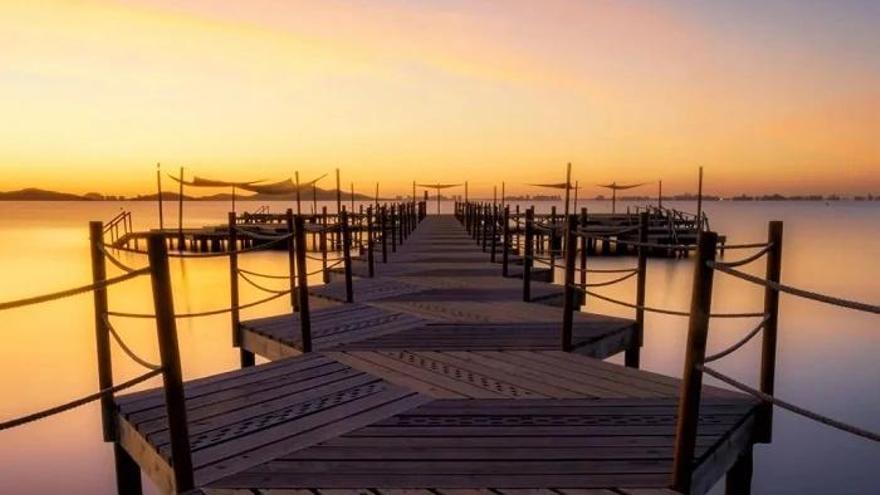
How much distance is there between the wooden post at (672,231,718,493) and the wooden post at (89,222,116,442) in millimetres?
3987

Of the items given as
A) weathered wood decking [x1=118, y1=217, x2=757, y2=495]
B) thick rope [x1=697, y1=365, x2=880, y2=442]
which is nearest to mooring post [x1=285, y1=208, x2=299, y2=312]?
weathered wood decking [x1=118, y1=217, x2=757, y2=495]

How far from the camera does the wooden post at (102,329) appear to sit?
4.29 m

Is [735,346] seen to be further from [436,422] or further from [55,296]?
[55,296]

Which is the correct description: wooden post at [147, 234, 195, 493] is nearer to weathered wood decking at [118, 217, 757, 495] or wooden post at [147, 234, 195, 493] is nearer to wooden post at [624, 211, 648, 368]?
weathered wood decking at [118, 217, 757, 495]

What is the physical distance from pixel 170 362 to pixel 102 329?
1.60 m

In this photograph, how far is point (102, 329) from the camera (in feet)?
15.0

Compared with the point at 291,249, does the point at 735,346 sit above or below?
below

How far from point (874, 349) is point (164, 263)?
2152 centimetres

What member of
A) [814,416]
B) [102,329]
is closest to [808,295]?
[814,416]

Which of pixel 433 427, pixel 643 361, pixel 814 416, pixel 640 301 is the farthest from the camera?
pixel 643 361

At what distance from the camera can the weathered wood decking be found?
136 inches

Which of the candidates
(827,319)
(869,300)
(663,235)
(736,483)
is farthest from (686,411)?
(663,235)

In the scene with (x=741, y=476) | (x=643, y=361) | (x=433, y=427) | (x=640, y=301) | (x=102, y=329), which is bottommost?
(x=643, y=361)

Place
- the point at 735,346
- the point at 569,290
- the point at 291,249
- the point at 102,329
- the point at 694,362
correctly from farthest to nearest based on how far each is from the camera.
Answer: the point at 291,249 → the point at 569,290 → the point at 102,329 → the point at 735,346 → the point at 694,362
